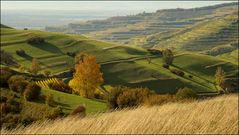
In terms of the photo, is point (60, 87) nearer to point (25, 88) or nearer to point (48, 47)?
point (25, 88)

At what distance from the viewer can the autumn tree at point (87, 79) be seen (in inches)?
3342

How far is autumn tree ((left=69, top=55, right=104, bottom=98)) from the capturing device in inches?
3342

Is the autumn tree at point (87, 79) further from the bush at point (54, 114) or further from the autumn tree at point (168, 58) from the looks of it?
the autumn tree at point (168, 58)

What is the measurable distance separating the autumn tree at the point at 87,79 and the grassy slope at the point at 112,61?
54.1 feet

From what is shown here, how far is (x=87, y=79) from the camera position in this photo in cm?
8750

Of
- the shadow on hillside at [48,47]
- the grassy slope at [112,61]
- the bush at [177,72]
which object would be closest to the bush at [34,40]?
the shadow on hillside at [48,47]

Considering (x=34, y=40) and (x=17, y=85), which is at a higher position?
(x=17, y=85)

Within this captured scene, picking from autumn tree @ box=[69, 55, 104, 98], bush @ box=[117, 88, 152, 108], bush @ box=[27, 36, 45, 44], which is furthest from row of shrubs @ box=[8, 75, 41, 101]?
bush @ box=[27, 36, 45, 44]

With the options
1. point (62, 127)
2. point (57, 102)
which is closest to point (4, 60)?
point (57, 102)

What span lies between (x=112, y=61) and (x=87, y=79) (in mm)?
36032

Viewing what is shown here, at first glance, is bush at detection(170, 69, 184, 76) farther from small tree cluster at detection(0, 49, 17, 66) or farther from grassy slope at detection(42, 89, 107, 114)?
grassy slope at detection(42, 89, 107, 114)

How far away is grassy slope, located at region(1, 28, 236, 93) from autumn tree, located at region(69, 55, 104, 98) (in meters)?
16.5

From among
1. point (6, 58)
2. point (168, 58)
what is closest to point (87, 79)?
point (6, 58)

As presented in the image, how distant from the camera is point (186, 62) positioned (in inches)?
5271
